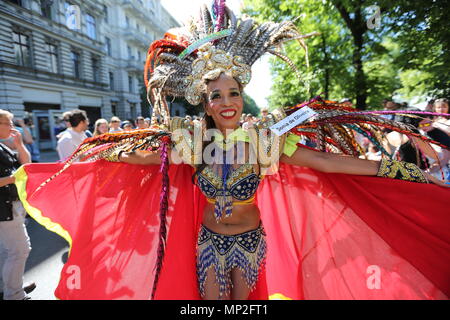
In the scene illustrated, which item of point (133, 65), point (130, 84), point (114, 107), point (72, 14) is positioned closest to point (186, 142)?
point (72, 14)

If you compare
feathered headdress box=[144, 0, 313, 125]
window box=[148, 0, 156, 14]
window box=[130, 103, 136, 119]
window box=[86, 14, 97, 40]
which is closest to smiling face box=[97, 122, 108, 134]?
feathered headdress box=[144, 0, 313, 125]

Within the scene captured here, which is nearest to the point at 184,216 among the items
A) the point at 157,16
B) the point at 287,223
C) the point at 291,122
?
the point at 287,223

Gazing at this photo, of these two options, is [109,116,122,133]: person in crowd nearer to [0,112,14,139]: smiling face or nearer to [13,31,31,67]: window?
[0,112,14,139]: smiling face

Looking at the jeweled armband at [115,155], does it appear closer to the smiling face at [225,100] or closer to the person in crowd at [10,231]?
the smiling face at [225,100]

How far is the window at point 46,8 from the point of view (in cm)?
1566

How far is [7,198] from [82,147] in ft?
3.96

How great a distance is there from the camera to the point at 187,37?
7.11 feet

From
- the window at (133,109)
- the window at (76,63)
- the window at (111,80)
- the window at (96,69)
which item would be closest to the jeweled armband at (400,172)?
the window at (76,63)

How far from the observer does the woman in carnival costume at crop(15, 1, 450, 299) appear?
1.86 metres

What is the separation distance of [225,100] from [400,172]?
1.19 meters

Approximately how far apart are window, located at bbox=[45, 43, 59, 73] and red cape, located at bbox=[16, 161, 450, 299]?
18.6 meters

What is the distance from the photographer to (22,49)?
49.4 feet

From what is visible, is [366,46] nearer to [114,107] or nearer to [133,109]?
[114,107]
